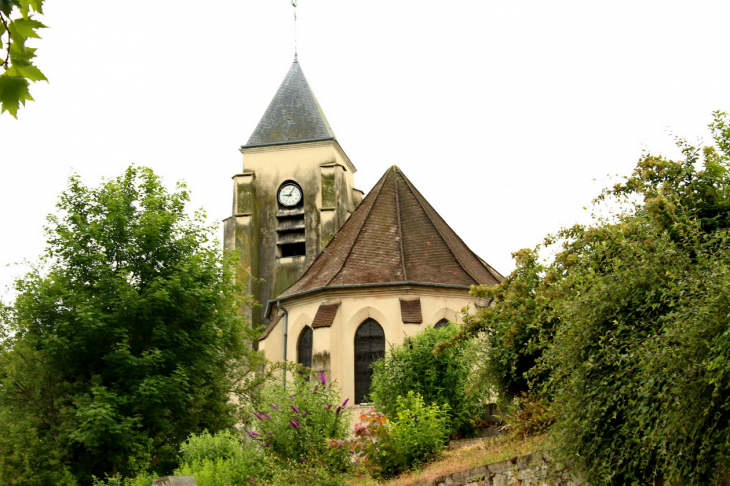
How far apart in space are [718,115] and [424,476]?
6034mm

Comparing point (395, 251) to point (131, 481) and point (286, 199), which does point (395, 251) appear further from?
point (286, 199)

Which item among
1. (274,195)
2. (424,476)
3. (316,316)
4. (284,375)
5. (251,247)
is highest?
(274,195)

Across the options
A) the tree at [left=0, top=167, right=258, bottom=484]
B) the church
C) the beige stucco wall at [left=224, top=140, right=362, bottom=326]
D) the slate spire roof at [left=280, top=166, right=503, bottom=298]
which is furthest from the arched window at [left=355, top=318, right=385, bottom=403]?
the beige stucco wall at [left=224, top=140, right=362, bottom=326]

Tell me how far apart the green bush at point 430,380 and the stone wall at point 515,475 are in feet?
14.7

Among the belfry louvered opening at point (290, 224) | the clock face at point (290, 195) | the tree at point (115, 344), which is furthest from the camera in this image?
the clock face at point (290, 195)

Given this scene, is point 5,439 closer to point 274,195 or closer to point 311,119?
point 274,195

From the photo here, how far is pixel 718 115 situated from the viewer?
10.2m

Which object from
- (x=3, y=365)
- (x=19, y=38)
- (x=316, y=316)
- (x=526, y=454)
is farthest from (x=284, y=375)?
(x=19, y=38)

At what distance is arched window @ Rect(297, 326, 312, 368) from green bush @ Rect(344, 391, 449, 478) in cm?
1339

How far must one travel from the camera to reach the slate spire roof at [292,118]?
146 ft

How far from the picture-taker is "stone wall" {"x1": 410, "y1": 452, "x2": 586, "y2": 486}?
9648mm

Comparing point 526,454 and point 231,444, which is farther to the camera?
point 231,444

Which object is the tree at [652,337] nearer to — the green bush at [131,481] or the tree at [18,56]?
the tree at [18,56]

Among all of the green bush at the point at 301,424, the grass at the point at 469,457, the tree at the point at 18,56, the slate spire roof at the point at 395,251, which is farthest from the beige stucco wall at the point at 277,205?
the tree at the point at 18,56
